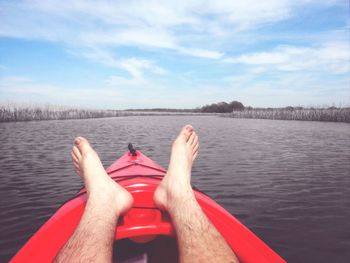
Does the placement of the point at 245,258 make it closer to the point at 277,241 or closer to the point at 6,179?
the point at 277,241

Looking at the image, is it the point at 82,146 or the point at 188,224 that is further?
the point at 82,146

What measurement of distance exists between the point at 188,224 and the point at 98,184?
3.54 feet

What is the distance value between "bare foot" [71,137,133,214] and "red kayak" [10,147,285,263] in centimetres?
13

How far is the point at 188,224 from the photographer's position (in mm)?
1914

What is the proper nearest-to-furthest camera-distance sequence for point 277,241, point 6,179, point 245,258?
point 245,258 → point 277,241 → point 6,179

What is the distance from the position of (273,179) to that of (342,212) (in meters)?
2.18

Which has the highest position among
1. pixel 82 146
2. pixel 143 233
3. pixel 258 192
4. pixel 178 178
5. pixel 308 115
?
pixel 308 115

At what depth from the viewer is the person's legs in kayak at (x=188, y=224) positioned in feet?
5.59

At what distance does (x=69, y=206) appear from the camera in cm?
251

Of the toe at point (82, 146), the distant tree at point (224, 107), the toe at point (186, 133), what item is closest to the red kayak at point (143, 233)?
the toe at point (82, 146)

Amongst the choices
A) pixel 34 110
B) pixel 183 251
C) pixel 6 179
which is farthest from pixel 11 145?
pixel 34 110

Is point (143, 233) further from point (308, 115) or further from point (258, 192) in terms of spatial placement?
point (308, 115)

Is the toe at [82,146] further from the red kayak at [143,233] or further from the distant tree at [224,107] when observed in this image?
the distant tree at [224,107]

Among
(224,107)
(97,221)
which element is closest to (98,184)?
(97,221)
